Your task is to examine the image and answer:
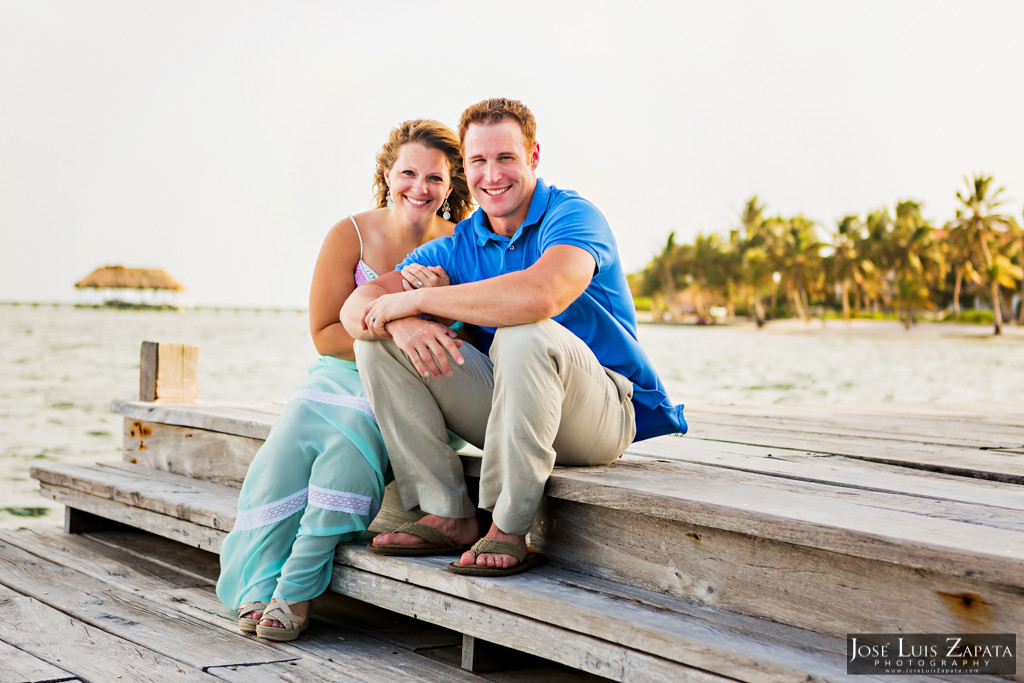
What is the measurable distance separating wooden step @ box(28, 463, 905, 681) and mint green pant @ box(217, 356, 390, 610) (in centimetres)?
9

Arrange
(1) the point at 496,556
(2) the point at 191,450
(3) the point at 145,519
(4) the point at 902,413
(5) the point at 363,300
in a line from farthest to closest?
1. (4) the point at 902,413
2. (2) the point at 191,450
3. (3) the point at 145,519
4. (5) the point at 363,300
5. (1) the point at 496,556

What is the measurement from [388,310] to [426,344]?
12 centimetres

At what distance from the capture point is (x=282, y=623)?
2074mm

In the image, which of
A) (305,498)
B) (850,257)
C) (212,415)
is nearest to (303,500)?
(305,498)

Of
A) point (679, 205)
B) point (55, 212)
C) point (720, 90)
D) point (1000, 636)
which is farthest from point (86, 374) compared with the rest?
point (679, 205)

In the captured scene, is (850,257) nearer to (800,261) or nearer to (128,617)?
(800,261)

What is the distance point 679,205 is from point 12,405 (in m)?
87.5

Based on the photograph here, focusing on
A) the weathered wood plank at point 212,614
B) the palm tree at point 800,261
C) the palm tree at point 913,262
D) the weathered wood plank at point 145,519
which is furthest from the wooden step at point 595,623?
the palm tree at point 800,261

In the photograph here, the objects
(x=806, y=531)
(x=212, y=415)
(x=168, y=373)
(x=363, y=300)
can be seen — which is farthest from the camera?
(x=168, y=373)

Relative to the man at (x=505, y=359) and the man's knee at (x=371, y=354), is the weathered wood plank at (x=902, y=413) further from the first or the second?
the man's knee at (x=371, y=354)

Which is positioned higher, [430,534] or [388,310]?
[388,310]

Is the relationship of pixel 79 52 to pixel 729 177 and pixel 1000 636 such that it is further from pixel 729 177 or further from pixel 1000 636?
pixel 729 177

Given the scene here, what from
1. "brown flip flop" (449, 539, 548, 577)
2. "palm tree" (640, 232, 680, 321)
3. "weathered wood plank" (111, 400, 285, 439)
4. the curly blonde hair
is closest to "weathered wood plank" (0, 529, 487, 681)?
"brown flip flop" (449, 539, 548, 577)

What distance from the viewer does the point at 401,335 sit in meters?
2.00
